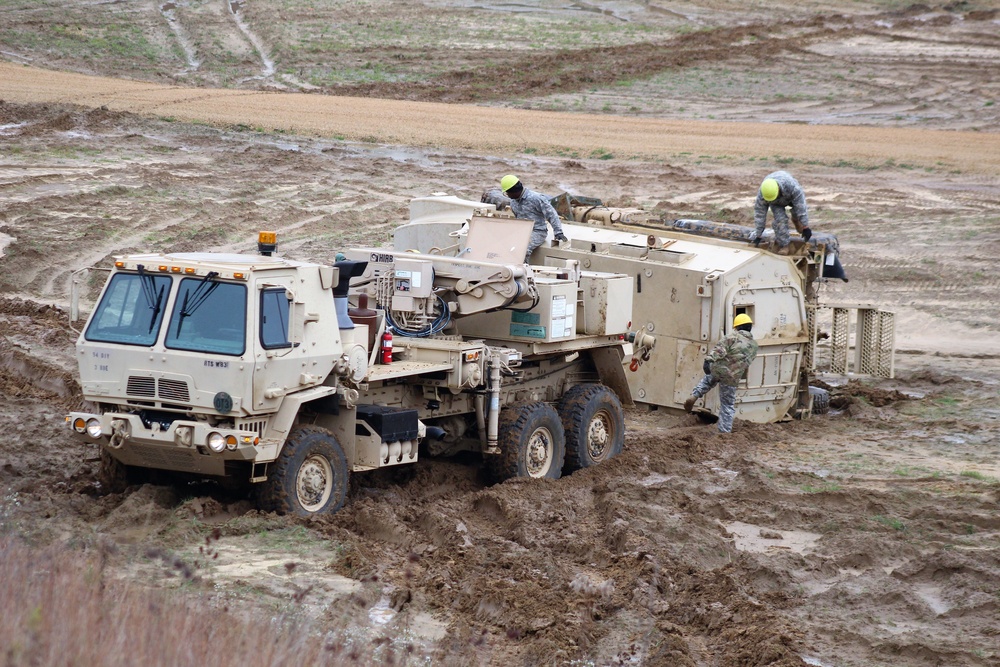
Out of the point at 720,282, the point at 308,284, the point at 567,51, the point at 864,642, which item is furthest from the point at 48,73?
the point at 864,642

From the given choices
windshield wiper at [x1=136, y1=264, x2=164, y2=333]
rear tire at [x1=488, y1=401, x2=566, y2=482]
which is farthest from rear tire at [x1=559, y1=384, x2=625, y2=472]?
windshield wiper at [x1=136, y1=264, x2=164, y2=333]

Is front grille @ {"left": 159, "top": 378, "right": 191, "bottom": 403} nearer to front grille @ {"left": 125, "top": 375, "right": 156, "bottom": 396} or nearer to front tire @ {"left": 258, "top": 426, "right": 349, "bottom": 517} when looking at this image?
front grille @ {"left": 125, "top": 375, "right": 156, "bottom": 396}

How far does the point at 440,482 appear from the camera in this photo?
12.5 m

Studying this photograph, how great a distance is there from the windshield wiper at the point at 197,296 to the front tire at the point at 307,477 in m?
1.14

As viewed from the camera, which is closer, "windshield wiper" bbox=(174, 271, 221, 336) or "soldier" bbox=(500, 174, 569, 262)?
"windshield wiper" bbox=(174, 271, 221, 336)

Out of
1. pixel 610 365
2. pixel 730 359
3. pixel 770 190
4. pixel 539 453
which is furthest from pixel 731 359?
pixel 539 453

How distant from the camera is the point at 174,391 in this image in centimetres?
985

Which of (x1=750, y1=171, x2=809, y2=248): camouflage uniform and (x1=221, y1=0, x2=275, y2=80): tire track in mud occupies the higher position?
(x1=221, y1=0, x2=275, y2=80): tire track in mud

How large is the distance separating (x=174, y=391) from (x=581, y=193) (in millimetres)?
18530

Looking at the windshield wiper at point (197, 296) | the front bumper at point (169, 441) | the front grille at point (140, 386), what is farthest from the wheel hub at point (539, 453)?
the front grille at point (140, 386)

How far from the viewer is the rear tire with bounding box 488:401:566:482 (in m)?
12.4

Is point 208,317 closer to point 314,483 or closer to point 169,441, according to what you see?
point 169,441

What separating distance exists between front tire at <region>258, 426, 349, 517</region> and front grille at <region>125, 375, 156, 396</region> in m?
1.01

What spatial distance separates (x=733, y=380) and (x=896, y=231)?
11.9m
